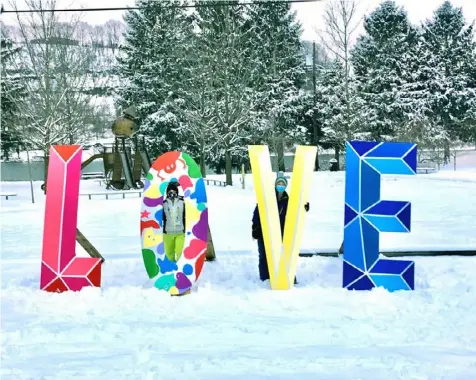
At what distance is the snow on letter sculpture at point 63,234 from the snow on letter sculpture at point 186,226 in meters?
0.81

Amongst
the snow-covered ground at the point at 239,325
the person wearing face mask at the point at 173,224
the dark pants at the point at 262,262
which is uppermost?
the person wearing face mask at the point at 173,224

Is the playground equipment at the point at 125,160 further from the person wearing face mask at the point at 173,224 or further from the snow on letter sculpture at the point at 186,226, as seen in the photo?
the person wearing face mask at the point at 173,224

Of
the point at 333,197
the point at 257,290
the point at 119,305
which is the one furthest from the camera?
the point at 333,197

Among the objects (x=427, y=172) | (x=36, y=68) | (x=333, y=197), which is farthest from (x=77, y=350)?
(x=427, y=172)

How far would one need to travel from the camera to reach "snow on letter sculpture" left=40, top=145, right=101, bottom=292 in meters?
7.40

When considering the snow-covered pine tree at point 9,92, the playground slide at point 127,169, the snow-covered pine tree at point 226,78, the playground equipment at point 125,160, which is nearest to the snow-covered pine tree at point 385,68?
the snow-covered pine tree at point 226,78

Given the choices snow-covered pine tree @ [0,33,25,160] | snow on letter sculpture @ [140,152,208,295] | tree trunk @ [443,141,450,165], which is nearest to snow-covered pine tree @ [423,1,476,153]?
tree trunk @ [443,141,450,165]

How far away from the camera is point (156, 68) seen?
3822cm

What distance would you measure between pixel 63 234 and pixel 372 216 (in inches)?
169

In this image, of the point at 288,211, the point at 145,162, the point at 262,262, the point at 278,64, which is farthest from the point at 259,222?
the point at 278,64

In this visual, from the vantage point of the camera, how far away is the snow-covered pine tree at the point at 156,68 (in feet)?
122

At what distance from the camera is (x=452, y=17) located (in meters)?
43.6

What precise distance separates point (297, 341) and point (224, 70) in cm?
2523

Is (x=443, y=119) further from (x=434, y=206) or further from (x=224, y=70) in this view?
(x=434, y=206)
